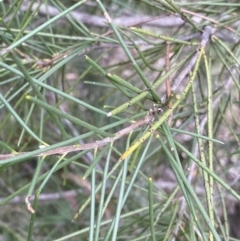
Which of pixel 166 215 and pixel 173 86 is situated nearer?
pixel 173 86

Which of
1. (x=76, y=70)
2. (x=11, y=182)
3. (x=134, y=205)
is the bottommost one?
(x=11, y=182)

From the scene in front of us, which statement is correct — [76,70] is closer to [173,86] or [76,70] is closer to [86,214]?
[86,214]

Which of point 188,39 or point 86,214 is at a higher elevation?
point 188,39

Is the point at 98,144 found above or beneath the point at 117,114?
above

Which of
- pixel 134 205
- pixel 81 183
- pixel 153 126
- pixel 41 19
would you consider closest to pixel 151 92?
pixel 153 126

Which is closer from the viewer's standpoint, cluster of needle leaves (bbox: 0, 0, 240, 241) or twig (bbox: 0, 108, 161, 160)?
twig (bbox: 0, 108, 161, 160)

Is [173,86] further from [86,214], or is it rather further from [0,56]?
[86,214]

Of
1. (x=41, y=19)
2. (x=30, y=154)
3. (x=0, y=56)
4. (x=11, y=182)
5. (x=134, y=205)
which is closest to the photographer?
(x=30, y=154)

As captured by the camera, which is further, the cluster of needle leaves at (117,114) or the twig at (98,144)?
the cluster of needle leaves at (117,114)

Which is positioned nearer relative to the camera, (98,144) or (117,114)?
(98,144)

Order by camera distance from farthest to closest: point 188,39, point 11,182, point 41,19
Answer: point 11,182
point 41,19
point 188,39
